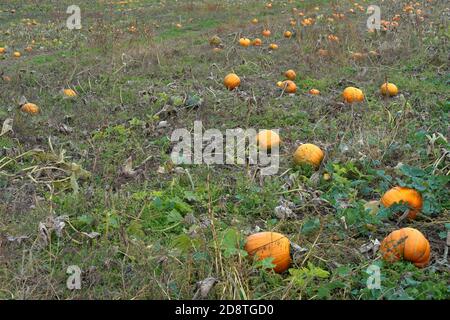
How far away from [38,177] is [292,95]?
11.0ft

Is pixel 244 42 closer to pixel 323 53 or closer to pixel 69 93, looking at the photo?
pixel 323 53

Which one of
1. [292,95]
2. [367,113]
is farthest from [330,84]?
[367,113]

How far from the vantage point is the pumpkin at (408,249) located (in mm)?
3100

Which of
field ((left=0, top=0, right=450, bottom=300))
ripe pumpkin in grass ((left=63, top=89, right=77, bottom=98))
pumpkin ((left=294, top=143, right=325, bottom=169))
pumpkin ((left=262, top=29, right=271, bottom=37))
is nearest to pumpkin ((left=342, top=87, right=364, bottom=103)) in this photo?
field ((left=0, top=0, right=450, bottom=300))

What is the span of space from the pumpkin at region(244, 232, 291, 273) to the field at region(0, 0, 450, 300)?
0.06 meters

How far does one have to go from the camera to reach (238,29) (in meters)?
11.0

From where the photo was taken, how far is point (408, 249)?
3102mm

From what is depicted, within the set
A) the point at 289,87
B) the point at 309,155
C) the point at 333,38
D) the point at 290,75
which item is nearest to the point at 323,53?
the point at 333,38

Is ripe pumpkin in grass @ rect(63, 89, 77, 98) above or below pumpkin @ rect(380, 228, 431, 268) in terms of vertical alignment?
below

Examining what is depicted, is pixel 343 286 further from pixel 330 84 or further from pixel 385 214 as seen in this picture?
pixel 330 84

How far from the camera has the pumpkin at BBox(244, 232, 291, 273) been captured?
125 inches

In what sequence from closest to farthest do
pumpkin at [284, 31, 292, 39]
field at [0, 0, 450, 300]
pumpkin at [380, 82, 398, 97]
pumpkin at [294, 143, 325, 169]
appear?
field at [0, 0, 450, 300]
pumpkin at [294, 143, 325, 169]
pumpkin at [380, 82, 398, 97]
pumpkin at [284, 31, 292, 39]

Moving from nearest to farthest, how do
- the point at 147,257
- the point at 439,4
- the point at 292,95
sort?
the point at 147,257 → the point at 292,95 → the point at 439,4

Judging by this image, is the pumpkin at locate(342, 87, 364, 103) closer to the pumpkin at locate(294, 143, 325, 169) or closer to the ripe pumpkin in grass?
the pumpkin at locate(294, 143, 325, 169)
